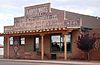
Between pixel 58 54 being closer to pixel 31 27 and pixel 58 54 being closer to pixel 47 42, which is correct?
pixel 47 42

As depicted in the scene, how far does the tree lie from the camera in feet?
115

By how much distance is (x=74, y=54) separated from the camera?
38.4 metres

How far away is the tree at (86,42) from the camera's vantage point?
3509cm

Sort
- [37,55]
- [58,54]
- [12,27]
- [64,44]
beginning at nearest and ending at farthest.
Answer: [64,44] → [58,54] → [37,55] → [12,27]

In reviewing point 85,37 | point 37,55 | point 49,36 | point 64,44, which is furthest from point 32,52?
point 85,37

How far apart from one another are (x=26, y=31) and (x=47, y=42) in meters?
3.27

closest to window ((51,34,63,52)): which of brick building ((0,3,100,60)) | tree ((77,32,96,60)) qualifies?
brick building ((0,3,100,60))

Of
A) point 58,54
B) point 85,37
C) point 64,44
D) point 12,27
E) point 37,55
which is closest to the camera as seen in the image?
point 85,37

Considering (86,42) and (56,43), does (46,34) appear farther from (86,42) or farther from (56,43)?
(86,42)

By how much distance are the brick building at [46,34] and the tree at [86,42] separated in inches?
48.3

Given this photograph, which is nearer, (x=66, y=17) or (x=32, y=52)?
(x=66, y=17)

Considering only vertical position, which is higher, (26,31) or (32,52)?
(26,31)

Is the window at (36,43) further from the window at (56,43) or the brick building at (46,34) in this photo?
the window at (56,43)

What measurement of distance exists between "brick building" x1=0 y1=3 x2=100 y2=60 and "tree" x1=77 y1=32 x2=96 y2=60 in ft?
4.02
